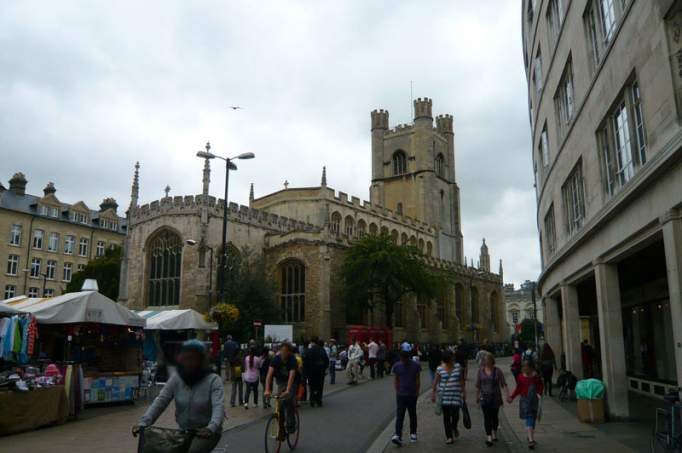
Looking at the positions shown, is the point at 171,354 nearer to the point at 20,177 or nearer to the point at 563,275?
the point at 563,275

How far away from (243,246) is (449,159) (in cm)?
3880

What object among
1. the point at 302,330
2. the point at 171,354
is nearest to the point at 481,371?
the point at 171,354

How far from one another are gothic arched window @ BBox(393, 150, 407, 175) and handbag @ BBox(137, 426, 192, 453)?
62987mm

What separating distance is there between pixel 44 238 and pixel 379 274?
115 feet

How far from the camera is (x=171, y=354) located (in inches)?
185

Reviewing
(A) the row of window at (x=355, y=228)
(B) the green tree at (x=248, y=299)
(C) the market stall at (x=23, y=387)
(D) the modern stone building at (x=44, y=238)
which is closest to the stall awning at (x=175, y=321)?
(C) the market stall at (x=23, y=387)

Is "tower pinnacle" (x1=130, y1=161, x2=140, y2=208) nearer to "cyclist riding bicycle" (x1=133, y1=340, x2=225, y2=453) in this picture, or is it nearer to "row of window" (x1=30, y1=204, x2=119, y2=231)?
"row of window" (x1=30, y1=204, x2=119, y2=231)

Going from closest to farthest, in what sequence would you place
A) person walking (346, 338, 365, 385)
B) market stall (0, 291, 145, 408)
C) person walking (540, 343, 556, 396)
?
market stall (0, 291, 145, 408)
person walking (540, 343, 556, 396)
person walking (346, 338, 365, 385)

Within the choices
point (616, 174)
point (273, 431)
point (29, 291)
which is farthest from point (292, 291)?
point (273, 431)

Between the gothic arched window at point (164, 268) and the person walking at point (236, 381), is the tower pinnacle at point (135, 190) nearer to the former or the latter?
the gothic arched window at point (164, 268)

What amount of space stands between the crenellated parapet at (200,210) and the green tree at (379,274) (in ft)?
20.6

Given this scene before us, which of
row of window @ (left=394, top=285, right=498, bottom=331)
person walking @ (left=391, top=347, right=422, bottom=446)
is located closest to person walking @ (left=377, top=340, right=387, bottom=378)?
person walking @ (left=391, top=347, right=422, bottom=446)

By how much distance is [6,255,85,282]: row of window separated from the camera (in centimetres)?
4938

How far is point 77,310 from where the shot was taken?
13.5 meters
